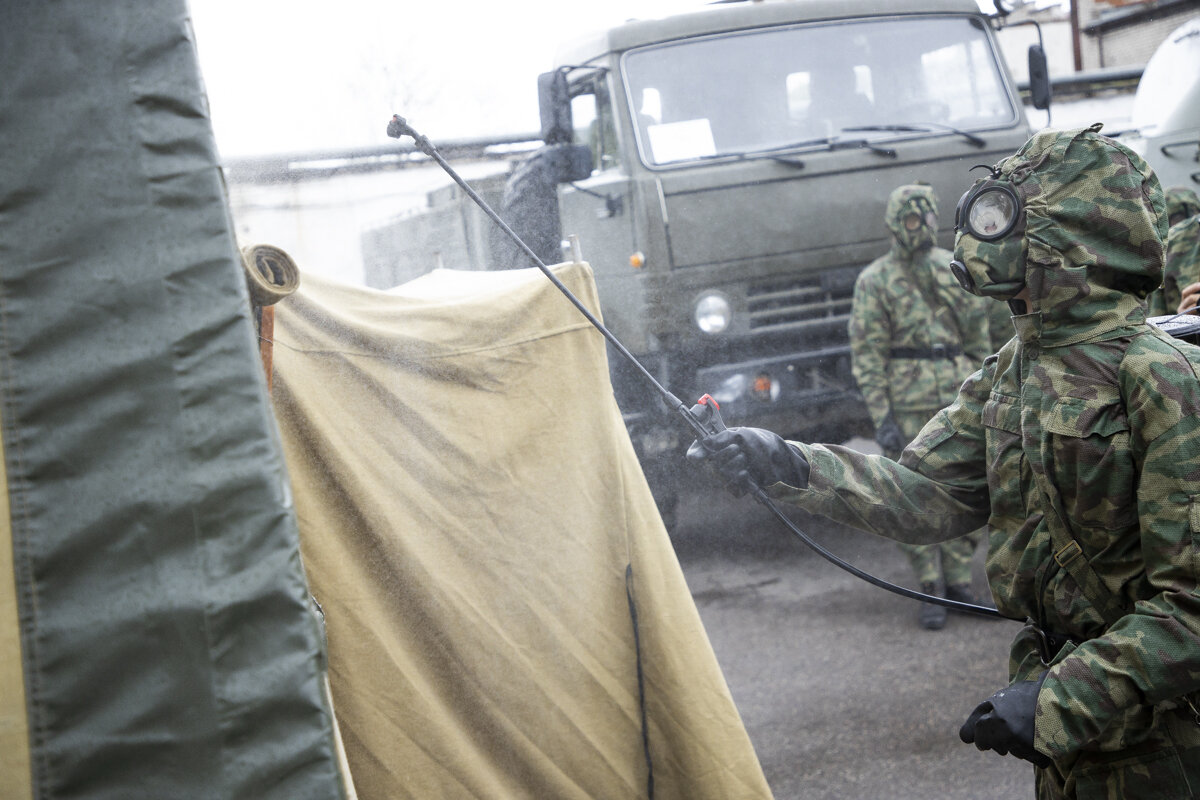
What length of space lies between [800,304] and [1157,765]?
3988 millimetres

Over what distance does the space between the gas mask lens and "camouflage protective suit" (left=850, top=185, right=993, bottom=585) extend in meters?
2.98

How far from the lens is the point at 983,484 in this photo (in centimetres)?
204

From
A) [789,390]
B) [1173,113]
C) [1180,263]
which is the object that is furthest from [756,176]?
[1173,113]

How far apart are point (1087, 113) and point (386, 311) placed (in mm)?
12687

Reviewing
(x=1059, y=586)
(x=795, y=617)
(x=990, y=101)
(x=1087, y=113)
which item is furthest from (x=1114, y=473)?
(x=1087, y=113)

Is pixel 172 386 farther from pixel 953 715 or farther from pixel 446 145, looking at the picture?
pixel 446 145

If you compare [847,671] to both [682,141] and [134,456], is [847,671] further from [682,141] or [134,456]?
[134,456]

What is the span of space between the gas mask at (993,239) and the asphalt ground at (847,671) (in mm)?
1972

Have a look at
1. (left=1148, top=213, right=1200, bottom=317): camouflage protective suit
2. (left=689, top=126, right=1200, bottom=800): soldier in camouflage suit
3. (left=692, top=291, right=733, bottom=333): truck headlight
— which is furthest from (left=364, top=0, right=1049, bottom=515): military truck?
(left=689, top=126, right=1200, bottom=800): soldier in camouflage suit

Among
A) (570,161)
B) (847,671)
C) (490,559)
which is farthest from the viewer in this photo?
(570,161)

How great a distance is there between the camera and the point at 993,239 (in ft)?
5.69

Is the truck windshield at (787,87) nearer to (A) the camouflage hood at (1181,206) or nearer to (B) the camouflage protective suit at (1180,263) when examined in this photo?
(A) the camouflage hood at (1181,206)

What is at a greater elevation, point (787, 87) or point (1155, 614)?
point (787, 87)

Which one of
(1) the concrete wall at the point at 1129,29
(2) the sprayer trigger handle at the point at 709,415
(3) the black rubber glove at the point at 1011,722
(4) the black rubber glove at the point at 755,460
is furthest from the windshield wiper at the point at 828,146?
(1) the concrete wall at the point at 1129,29
